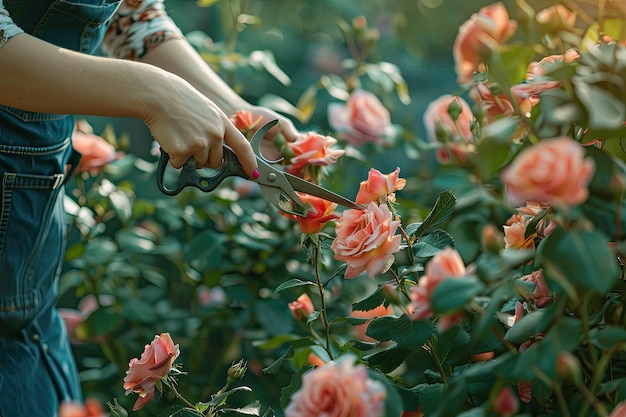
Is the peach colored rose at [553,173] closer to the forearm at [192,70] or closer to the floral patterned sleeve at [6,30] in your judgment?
the floral patterned sleeve at [6,30]

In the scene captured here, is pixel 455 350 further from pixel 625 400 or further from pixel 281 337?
pixel 281 337

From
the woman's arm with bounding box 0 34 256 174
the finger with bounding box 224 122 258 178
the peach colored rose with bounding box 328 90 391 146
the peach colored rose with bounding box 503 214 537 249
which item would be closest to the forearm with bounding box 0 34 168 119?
the woman's arm with bounding box 0 34 256 174

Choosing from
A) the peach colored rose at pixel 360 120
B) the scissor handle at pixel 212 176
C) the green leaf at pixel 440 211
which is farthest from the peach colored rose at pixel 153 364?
the peach colored rose at pixel 360 120

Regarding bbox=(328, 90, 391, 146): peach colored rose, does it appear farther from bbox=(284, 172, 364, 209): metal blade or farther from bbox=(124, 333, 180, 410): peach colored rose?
bbox=(124, 333, 180, 410): peach colored rose

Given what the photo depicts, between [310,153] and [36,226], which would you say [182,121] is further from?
[36,226]

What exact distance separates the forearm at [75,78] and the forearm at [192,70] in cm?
35

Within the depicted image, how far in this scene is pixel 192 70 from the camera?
1.35m

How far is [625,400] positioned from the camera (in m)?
0.74

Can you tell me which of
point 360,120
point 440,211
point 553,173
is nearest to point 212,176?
point 440,211

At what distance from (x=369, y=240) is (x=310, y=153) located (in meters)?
0.23

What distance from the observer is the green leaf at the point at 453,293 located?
2.16 feet

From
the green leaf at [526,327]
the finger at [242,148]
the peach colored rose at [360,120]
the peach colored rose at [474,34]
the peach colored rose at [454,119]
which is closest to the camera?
the green leaf at [526,327]

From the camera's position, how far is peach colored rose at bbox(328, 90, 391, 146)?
1.85 m

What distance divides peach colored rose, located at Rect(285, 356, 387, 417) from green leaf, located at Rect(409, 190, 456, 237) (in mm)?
306
